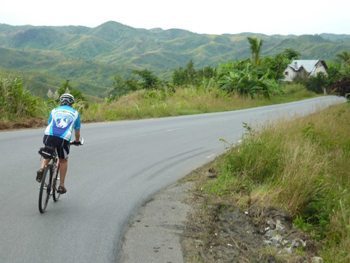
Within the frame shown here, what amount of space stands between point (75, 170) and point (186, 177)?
7.47ft

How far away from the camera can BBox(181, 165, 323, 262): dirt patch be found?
590 centimetres

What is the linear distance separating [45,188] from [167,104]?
63.8ft

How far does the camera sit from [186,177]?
9945 millimetres

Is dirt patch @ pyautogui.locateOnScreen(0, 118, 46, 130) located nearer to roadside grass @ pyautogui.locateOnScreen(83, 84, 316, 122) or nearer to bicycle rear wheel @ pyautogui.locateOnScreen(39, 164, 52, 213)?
roadside grass @ pyautogui.locateOnScreen(83, 84, 316, 122)

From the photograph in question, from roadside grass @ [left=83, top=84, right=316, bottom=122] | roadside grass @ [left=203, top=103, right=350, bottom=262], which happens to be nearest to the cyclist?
roadside grass @ [left=203, top=103, right=350, bottom=262]

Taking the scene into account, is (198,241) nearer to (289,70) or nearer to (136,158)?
(136,158)

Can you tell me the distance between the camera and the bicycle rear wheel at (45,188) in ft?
22.5

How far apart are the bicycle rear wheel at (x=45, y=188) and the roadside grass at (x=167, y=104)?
12.5 meters

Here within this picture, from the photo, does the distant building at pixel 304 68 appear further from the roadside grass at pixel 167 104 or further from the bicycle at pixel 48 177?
the bicycle at pixel 48 177

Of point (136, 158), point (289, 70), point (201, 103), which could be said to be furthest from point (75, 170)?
point (289, 70)

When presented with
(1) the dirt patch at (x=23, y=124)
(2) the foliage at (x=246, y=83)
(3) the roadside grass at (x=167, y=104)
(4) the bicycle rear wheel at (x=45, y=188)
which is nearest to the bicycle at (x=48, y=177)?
(4) the bicycle rear wheel at (x=45, y=188)

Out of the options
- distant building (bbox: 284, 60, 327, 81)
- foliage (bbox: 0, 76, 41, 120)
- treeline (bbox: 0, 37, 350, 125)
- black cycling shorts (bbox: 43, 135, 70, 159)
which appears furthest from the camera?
distant building (bbox: 284, 60, 327, 81)

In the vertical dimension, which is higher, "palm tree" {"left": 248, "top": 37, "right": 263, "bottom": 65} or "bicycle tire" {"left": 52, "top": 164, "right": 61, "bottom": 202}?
"palm tree" {"left": 248, "top": 37, "right": 263, "bottom": 65}

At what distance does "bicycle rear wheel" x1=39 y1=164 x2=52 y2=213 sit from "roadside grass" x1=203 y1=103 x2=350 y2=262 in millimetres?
2822
